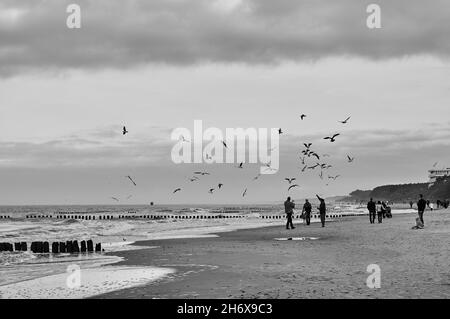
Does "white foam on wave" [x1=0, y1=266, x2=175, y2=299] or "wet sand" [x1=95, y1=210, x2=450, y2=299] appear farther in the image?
"white foam on wave" [x1=0, y1=266, x2=175, y2=299]

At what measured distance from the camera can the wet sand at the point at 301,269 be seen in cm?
1130

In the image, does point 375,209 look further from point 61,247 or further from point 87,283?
point 87,283

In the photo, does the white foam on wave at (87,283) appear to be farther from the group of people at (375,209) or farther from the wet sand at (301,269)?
the group of people at (375,209)

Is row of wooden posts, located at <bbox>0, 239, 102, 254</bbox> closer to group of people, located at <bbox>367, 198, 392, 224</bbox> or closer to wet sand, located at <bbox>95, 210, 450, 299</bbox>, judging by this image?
wet sand, located at <bbox>95, 210, 450, 299</bbox>

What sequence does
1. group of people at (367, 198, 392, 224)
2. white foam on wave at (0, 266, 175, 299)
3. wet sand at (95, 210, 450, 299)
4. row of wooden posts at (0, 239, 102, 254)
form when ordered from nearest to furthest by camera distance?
wet sand at (95, 210, 450, 299), white foam on wave at (0, 266, 175, 299), row of wooden posts at (0, 239, 102, 254), group of people at (367, 198, 392, 224)

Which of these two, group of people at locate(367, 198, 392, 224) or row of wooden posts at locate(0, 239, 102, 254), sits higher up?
group of people at locate(367, 198, 392, 224)

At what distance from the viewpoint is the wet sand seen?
1130cm

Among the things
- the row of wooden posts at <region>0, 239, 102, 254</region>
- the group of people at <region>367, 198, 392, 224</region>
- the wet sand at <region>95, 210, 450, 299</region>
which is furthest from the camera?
the group of people at <region>367, 198, 392, 224</region>

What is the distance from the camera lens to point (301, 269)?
48.5ft

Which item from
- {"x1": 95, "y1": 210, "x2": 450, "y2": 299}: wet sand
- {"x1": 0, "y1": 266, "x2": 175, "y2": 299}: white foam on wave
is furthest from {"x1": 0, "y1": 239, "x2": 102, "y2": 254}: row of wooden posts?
{"x1": 0, "y1": 266, "x2": 175, "y2": 299}: white foam on wave

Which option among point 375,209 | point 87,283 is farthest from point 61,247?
point 375,209

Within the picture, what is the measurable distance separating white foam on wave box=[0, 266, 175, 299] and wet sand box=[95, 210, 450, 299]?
26.1 inches
